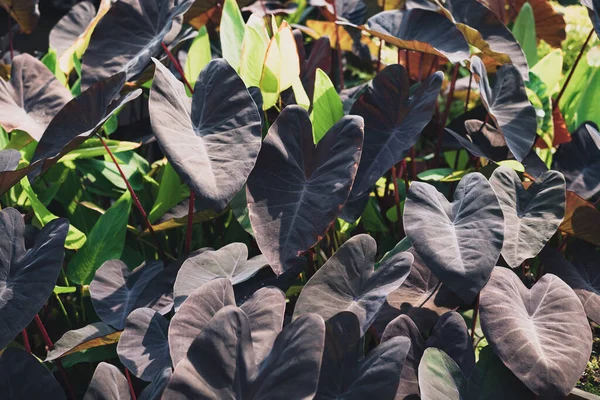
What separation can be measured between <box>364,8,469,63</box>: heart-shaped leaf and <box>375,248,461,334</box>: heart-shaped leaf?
20.2 inches

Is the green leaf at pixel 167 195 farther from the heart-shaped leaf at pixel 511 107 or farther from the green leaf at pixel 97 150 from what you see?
the heart-shaped leaf at pixel 511 107

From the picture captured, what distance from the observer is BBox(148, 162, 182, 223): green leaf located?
151 cm

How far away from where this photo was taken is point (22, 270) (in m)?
1.11

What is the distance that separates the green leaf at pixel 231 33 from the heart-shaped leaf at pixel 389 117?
0.35 m

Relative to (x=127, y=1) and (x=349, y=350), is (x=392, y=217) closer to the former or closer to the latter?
(x=349, y=350)

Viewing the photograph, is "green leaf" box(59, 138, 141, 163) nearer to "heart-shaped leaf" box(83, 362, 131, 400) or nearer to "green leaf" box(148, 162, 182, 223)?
"green leaf" box(148, 162, 182, 223)

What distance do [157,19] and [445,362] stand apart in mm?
1141

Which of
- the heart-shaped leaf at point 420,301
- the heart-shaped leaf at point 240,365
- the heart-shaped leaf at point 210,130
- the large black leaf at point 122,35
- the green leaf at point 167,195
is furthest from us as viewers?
the large black leaf at point 122,35

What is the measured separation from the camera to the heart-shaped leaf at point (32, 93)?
60.6 inches

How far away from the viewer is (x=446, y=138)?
1758 millimetres

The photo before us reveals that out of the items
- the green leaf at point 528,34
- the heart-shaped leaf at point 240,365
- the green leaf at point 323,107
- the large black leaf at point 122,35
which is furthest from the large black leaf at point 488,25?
the heart-shaped leaf at point 240,365

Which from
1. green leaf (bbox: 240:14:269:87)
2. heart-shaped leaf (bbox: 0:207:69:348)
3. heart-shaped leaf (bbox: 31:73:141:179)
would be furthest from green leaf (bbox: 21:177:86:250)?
green leaf (bbox: 240:14:269:87)

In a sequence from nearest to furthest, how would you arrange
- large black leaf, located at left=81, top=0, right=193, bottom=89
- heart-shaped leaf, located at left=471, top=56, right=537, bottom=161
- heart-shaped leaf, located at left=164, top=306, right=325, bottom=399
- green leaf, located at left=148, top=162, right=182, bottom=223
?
heart-shaped leaf, located at left=164, top=306, right=325, bottom=399, heart-shaped leaf, located at left=471, top=56, right=537, bottom=161, green leaf, located at left=148, top=162, right=182, bottom=223, large black leaf, located at left=81, top=0, right=193, bottom=89

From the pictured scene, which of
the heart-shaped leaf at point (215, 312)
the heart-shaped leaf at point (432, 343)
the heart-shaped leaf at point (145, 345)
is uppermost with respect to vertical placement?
the heart-shaped leaf at point (215, 312)
